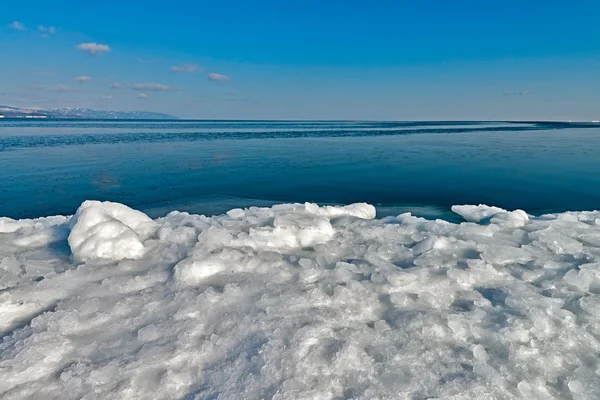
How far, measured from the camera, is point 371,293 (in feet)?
11.8

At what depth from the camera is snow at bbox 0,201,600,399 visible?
249 centimetres

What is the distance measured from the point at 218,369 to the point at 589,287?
12.5ft

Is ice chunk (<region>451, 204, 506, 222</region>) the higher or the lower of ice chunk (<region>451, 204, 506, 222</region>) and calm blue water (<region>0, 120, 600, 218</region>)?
the higher

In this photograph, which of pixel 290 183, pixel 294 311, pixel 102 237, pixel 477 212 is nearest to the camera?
pixel 294 311

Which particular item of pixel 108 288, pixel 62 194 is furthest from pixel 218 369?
pixel 62 194

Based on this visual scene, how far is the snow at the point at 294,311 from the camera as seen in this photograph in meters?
2.49

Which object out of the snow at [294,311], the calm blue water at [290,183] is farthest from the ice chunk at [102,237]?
the calm blue water at [290,183]

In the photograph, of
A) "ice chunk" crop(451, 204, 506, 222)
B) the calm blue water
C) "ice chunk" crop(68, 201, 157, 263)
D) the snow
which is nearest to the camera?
the snow

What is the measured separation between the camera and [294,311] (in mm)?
3311

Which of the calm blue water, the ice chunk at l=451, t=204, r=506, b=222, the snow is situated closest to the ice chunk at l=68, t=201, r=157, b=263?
the snow

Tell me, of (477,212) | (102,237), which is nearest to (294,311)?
(102,237)

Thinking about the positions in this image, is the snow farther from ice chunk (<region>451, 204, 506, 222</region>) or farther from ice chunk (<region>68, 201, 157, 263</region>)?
ice chunk (<region>451, 204, 506, 222</region>)

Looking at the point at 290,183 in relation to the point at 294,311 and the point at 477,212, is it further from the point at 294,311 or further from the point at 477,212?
the point at 294,311

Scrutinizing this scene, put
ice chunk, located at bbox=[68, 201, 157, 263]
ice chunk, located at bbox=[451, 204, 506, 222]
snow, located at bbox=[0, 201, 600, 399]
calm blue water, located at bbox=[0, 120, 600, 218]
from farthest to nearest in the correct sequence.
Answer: calm blue water, located at bbox=[0, 120, 600, 218]
ice chunk, located at bbox=[451, 204, 506, 222]
ice chunk, located at bbox=[68, 201, 157, 263]
snow, located at bbox=[0, 201, 600, 399]
